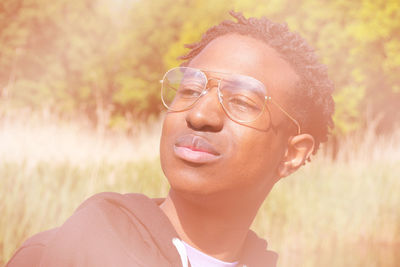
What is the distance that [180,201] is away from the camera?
1.95 metres

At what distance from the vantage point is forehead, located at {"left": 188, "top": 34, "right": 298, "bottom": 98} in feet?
6.57

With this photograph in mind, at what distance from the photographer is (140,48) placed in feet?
32.4

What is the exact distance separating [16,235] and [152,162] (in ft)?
7.33

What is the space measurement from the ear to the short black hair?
49 mm

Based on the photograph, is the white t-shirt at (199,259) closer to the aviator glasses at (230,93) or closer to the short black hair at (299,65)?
the aviator glasses at (230,93)

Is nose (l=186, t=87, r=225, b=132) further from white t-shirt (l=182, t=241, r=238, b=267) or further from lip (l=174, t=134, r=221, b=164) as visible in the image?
white t-shirt (l=182, t=241, r=238, b=267)

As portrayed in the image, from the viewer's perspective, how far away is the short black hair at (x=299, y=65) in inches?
84.6

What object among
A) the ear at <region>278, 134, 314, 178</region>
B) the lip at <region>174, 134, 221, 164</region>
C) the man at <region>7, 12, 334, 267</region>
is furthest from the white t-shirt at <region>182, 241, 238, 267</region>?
the ear at <region>278, 134, 314, 178</region>

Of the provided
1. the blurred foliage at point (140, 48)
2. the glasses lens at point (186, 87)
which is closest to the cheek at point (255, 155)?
the glasses lens at point (186, 87)

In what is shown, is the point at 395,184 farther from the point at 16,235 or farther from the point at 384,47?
the point at 16,235

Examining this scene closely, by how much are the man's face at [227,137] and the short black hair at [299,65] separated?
1.8 inches

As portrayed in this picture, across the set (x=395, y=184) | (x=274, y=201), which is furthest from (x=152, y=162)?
(x=395, y=184)

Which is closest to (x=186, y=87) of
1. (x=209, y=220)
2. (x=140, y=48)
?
(x=209, y=220)

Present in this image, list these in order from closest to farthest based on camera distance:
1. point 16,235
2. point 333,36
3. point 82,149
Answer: point 16,235
point 82,149
point 333,36
